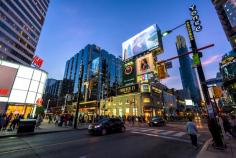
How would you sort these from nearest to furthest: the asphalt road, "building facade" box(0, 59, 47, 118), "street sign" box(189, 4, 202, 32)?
the asphalt road, "street sign" box(189, 4, 202, 32), "building facade" box(0, 59, 47, 118)

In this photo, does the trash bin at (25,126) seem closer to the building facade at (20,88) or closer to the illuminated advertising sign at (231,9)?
the building facade at (20,88)

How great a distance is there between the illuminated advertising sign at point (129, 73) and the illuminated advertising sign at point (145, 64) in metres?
2.80

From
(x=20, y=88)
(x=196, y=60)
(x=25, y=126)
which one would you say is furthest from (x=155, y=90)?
(x=25, y=126)

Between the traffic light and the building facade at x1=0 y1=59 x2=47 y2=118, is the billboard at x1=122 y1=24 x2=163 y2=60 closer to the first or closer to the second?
the traffic light

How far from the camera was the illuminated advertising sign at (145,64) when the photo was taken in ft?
90.2

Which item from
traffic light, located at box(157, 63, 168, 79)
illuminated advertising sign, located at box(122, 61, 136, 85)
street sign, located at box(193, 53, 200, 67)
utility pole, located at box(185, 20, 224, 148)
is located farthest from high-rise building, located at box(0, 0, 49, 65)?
street sign, located at box(193, 53, 200, 67)

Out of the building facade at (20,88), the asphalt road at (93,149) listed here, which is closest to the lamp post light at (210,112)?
the asphalt road at (93,149)

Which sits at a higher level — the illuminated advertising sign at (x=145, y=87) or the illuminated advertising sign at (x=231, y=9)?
the illuminated advertising sign at (x=231, y=9)

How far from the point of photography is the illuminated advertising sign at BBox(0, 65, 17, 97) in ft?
66.0

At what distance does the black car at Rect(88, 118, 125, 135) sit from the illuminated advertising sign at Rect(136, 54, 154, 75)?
49.0 ft

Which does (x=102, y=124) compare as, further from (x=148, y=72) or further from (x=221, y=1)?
(x=221, y=1)

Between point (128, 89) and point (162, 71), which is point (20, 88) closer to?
point (162, 71)

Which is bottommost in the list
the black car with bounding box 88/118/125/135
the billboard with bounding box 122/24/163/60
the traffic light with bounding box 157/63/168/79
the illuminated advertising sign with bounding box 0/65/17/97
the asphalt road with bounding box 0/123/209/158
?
the asphalt road with bounding box 0/123/209/158

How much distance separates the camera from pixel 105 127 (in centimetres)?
1402
